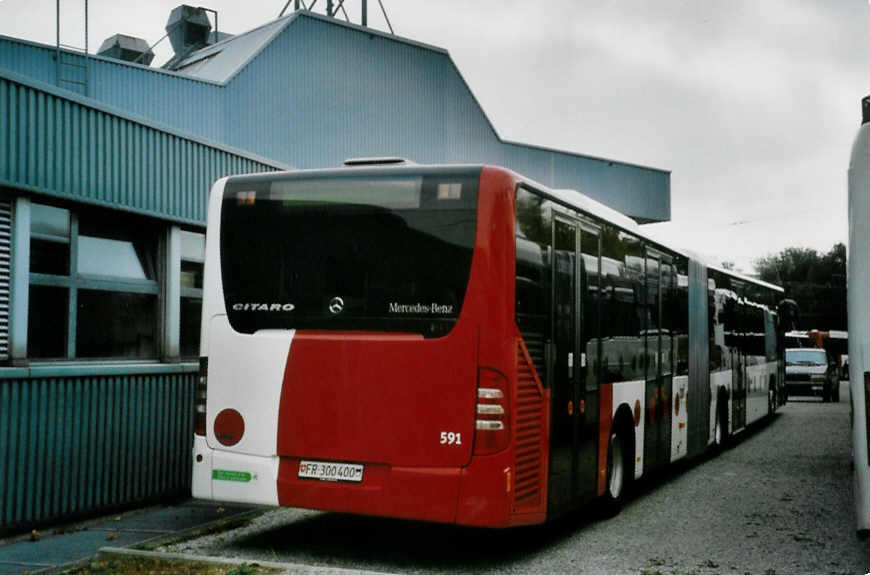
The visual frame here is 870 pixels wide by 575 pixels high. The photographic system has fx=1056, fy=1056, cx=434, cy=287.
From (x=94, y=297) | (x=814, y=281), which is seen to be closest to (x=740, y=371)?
(x=94, y=297)

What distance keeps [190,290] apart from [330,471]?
507 cm

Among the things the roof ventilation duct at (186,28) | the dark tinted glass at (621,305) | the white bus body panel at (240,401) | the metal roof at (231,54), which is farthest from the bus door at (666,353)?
the roof ventilation duct at (186,28)

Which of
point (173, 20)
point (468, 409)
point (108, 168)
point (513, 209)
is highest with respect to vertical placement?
point (173, 20)

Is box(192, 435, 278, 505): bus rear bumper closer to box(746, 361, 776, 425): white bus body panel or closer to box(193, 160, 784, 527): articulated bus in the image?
box(193, 160, 784, 527): articulated bus

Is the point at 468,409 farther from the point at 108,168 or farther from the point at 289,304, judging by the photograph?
the point at 108,168

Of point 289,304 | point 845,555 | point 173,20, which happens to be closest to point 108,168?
point 289,304

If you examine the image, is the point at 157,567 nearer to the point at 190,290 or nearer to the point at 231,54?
the point at 190,290

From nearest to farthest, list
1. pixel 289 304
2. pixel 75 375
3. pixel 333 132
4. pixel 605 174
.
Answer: pixel 289 304 → pixel 75 375 → pixel 333 132 → pixel 605 174

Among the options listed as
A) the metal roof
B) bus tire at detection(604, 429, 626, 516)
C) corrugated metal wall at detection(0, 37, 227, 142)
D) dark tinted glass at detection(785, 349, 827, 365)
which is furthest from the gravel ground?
dark tinted glass at detection(785, 349, 827, 365)

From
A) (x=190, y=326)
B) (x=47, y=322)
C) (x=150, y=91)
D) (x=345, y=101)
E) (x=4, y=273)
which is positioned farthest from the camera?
(x=345, y=101)

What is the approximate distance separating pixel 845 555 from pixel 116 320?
296 inches

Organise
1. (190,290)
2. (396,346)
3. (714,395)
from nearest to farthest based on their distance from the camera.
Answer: (396,346), (190,290), (714,395)

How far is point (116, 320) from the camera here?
11.3 metres

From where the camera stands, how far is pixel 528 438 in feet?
26.3
